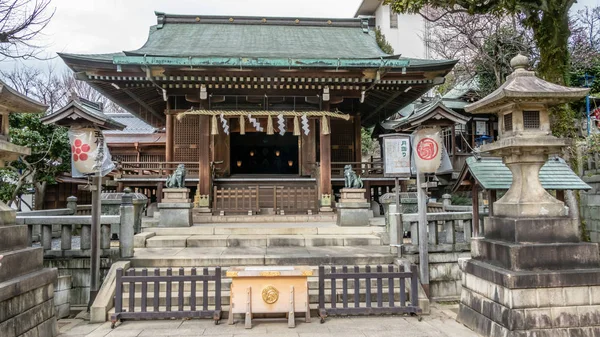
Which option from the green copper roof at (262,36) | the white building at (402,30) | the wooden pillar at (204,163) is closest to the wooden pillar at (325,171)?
the green copper roof at (262,36)

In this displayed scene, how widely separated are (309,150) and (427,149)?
745 centimetres

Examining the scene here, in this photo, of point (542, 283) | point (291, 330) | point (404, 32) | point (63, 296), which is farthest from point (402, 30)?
point (63, 296)

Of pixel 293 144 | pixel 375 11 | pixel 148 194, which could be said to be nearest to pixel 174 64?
pixel 148 194

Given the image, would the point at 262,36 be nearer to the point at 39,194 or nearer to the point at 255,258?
the point at 255,258

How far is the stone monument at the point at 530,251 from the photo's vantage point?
4.71 m

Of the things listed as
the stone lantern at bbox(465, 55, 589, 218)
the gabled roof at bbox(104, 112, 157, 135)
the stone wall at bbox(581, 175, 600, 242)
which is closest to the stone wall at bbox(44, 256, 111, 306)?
the stone lantern at bbox(465, 55, 589, 218)

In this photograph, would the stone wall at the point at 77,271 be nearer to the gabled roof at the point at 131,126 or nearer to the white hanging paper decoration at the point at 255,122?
the white hanging paper decoration at the point at 255,122

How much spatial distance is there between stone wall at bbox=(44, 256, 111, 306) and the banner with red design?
1.67m

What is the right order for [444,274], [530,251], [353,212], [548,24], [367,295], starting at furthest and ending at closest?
[353,212]
[548,24]
[444,274]
[367,295]
[530,251]

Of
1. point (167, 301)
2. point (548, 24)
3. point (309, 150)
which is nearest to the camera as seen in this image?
point (167, 301)

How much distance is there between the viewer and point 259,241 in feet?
28.8

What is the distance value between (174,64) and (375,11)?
114 ft

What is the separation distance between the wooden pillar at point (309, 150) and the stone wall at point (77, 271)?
8.11 m

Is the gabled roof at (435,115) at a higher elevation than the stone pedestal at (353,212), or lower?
higher
